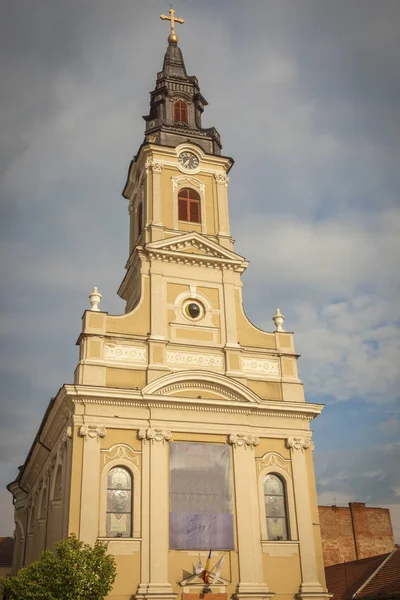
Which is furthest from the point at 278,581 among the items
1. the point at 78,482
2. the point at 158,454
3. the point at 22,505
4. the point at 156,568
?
the point at 22,505

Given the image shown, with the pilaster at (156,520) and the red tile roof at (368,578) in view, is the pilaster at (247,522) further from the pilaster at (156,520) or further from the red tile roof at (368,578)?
the red tile roof at (368,578)

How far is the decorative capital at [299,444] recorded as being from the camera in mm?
28109

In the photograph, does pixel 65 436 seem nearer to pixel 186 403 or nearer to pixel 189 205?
pixel 186 403

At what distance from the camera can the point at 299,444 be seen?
1115 inches

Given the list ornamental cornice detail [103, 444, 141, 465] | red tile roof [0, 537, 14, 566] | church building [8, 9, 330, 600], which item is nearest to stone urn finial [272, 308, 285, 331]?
church building [8, 9, 330, 600]

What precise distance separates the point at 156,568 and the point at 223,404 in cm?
678

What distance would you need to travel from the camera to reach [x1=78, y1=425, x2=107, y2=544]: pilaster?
24047 millimetres

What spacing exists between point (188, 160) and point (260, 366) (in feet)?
37.8

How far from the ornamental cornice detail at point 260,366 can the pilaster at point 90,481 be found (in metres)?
7.06

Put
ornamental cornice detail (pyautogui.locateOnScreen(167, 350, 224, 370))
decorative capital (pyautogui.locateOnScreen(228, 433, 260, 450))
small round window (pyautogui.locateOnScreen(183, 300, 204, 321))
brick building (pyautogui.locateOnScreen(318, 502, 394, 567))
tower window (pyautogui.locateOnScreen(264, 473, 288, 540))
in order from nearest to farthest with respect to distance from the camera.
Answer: tower window (pyautogui.locateOnScreen(264, 473, 288, 540))
decorative capital (pyautogui.locateOnScreen(228, 433, 260, 450))
ornamental cornice detail (pyautogui.locateOnScreen(167, 350, 224, 370))
small round window (pyautogui.locateOnScreen(183, 300, 204, 321))
brick building (pyautogui.locateOnScreen(318, 502, 394, 567))

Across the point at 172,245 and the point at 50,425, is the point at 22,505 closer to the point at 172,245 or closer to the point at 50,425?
the point at 50,425

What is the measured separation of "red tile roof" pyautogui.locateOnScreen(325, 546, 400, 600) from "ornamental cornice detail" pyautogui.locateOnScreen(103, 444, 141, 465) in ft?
38.2

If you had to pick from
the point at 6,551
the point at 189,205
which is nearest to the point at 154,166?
the point at 189,205

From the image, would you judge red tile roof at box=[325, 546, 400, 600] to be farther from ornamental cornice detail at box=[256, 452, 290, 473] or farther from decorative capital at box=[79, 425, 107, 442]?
decorative capital at box=[79, 425, 107, 442]
